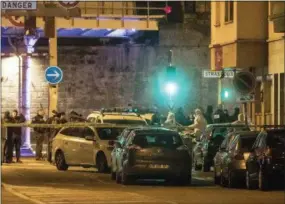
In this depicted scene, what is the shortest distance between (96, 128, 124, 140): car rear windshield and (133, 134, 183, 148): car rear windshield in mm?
5536

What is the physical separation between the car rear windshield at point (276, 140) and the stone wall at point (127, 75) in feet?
75.4

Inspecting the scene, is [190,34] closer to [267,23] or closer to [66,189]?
[267,23]

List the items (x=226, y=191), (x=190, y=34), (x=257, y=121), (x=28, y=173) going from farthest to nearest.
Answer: (x=190, y=34) < (x=257, y=121) < (x=28, y=173) < (x=226, y=191)

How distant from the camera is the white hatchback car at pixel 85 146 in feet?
100

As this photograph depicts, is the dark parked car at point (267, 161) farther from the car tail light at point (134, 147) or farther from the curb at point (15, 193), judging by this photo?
the curb at point (15, 193)

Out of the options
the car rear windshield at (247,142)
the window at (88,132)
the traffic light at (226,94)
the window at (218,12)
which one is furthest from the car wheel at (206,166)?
the window at (218,12)

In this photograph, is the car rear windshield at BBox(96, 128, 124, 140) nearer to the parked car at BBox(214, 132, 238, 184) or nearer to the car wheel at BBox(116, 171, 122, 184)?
the car wheel at BBox(116, 171, 122, 184)

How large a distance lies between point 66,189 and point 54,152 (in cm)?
991

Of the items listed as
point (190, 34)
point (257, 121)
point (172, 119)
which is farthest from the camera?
point (190, 34)

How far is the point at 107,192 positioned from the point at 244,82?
8.13m

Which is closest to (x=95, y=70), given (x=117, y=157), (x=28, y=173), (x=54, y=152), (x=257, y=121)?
(x=257, y=121)

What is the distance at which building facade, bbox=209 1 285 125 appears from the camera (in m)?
36.4

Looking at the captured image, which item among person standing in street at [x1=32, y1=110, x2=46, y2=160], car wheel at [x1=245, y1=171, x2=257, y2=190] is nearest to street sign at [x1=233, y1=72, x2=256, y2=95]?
car wheel at [x1=245, y1=171, x2=257, y2=190]

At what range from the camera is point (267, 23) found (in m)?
37.3
